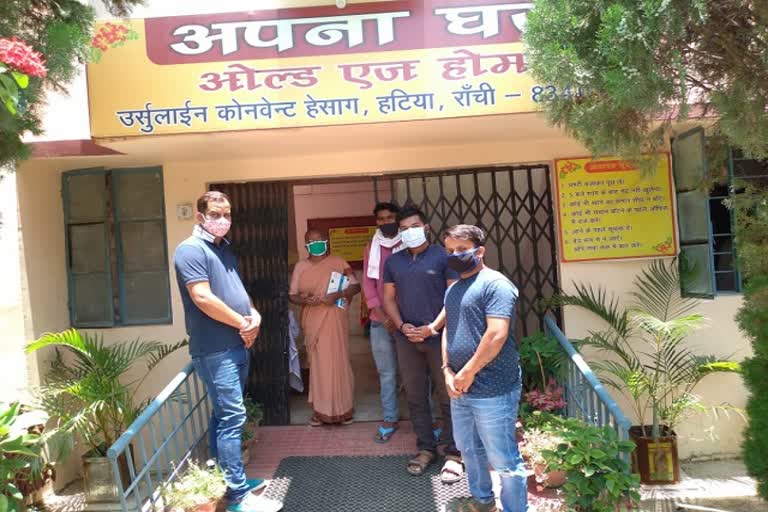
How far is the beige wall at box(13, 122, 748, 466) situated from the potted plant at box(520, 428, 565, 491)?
1.42 m

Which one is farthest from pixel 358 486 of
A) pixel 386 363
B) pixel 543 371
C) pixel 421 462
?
pixel 543 371

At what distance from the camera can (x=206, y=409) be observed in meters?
4.57

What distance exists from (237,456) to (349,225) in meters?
4.50

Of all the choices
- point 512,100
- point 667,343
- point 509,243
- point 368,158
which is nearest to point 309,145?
point 368,158

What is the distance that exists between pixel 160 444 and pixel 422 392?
2.13m

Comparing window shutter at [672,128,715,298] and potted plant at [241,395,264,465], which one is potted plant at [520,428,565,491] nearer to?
window shutter at [672,128,715,298]

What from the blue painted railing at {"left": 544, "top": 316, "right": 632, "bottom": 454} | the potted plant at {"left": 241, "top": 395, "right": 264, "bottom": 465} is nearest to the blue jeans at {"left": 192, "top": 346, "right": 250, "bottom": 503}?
the potted plant at {"left": 241, "top": 395, "right": 264, "bottom": 465}

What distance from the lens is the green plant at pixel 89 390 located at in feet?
13.9

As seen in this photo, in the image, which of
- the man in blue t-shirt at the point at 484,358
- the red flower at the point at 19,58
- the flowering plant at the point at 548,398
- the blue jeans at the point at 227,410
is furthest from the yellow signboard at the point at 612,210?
the red flower at the point at 19,58

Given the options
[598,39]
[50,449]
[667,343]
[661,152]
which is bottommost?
[50,449]

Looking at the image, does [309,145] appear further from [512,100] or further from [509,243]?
[509,243]

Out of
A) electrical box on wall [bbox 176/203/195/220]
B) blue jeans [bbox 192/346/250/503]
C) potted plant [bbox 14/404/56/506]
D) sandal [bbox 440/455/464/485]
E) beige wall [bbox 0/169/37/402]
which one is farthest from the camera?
electrical box on wall [bbox 176/203/195/220]

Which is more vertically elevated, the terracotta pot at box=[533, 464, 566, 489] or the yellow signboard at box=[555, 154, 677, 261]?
the yellow signboard at box=[555, 154, 677, 261]

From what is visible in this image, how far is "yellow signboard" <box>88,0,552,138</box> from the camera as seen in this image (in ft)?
12.8
